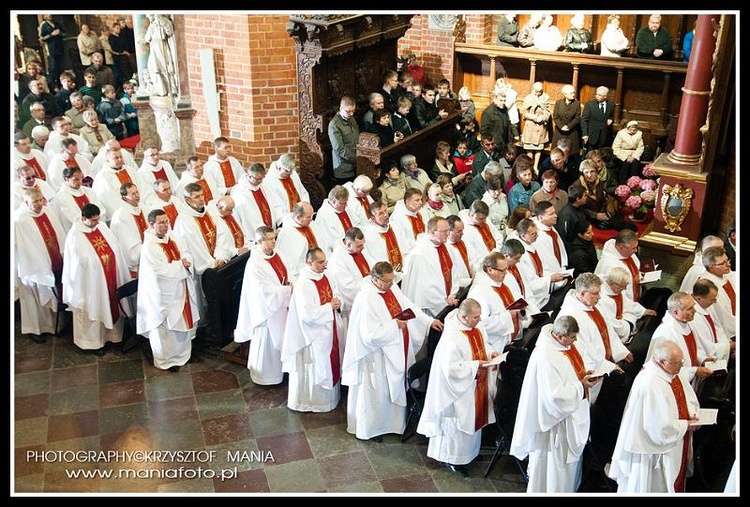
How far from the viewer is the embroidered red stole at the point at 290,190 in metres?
10.3

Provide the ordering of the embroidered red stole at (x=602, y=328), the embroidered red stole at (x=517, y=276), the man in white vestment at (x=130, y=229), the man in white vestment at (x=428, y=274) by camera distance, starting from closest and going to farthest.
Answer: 1. the embroidered red stole at (x=602, y=328)
2. the embroidered red stole at (x=517, y=276)
3. the man in white vestment at (x=428, y=274)
4. the man in white vestment at (x=130, y=229)

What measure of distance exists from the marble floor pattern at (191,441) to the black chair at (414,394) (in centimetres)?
10

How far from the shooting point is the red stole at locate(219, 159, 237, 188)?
10578mm

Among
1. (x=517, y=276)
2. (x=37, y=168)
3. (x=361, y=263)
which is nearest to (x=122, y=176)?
(x=37, y=168)

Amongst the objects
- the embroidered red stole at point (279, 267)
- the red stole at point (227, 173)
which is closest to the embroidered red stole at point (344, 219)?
the embroidered red stole at point (279, 267)

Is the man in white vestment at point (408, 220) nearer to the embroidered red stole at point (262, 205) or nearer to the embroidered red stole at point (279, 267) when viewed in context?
the embroidered red stole at point (279, 267)

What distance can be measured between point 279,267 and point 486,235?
2240 millimetres

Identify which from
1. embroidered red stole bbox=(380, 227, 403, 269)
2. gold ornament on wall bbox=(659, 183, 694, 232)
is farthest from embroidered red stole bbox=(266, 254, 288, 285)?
gold ornament on wall bbox=(659, 183, 694, 232)

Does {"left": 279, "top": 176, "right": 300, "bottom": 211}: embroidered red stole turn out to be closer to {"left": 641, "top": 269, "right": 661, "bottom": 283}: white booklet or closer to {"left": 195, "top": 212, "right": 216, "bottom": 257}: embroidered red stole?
{"left": 195, "top": 212, "right": 216, "bottom": 257}: embroidered red stole

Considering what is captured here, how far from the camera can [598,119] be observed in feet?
41.8

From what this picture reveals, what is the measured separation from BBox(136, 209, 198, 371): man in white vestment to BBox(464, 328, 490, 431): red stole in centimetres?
302

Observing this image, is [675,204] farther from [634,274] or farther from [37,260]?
[37,260]

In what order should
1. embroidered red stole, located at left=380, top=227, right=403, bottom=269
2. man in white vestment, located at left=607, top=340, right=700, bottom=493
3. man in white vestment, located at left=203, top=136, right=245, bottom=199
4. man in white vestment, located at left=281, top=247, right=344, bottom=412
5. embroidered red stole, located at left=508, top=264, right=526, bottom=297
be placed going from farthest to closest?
man in white vestment, located at left=203, top=136, right=245, bottom=199 < embroidered red stole, located at left=380, top=227, right=403, bottom=269 < embroidered red stole, located at left=508, top=264, right=526, bottom=297 < man in white vestment, located at left=281, top=247, right=344, bottom=412 < man in white vestment, located at left=607, top=340, right=700, bottom=493

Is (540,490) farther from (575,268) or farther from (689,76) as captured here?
(689,76)
